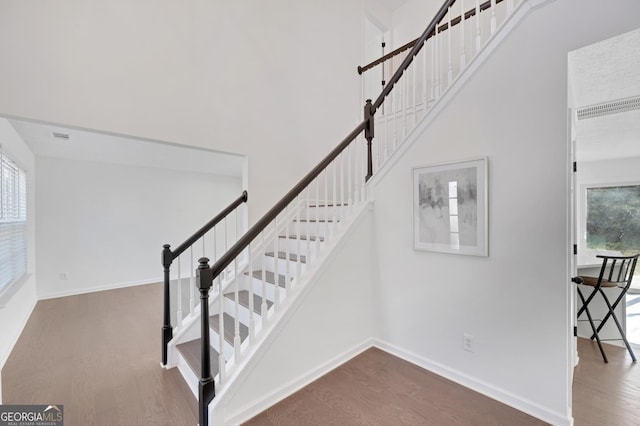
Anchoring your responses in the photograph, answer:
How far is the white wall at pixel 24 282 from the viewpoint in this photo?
8.39 feet

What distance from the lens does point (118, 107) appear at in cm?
225

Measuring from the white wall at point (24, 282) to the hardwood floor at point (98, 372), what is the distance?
106 mm

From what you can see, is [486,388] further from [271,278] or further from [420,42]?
[420,42]

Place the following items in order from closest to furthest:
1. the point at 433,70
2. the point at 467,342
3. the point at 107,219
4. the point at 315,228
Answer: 1. the point at 467,342
2. the point at 433,70
3. the point at 315,228
4. the point at 107,219

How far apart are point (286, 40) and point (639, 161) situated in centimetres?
718

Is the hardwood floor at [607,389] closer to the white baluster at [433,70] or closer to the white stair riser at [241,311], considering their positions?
the white stair riser at [241,311]

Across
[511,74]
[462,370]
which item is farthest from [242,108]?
[462,370]

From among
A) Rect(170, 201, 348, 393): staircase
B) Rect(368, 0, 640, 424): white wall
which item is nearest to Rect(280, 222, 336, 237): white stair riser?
Rect(170, 201, 348, 393): staircase

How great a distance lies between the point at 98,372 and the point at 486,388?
10.5 feet

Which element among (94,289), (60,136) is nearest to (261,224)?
(60,136)

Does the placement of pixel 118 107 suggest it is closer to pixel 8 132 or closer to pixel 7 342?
pixel 8 132

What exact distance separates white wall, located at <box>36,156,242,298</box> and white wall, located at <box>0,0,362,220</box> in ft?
11.7

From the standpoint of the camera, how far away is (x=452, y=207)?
7.16 ft

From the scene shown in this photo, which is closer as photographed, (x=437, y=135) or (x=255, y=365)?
(x=255, y=365)
